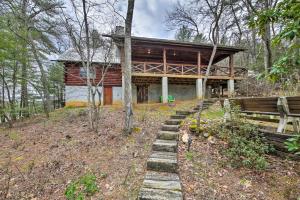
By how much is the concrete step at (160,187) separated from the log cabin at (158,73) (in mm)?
9229

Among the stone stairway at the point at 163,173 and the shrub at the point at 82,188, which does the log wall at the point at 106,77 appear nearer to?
the stone stairway at the point at 163,173

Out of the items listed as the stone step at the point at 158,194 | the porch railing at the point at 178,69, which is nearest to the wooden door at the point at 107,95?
the porch railing at the point at 178,69

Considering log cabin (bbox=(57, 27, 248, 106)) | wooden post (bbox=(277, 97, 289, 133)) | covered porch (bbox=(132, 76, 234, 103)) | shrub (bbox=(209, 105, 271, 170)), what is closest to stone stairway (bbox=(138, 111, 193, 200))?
shrub (bbox=(209, 105, 271, 170))

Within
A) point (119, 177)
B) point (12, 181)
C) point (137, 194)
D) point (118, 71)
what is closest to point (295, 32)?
point (137, 194)

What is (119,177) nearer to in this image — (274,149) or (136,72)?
(274,149)

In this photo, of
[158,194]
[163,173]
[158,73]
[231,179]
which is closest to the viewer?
[158,194]

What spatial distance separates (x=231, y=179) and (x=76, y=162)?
3.75 meters

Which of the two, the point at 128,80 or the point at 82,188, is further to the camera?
the point at 128,80

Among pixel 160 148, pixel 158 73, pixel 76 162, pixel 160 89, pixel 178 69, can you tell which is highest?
pixel 178 69

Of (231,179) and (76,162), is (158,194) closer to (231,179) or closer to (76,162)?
(231,179)

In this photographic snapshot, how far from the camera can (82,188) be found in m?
3.14

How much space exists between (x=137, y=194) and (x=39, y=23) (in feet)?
44.4

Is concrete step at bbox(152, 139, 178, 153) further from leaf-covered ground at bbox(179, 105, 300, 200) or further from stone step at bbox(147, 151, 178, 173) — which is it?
stone step at bbox(147, 151, 178, 173)

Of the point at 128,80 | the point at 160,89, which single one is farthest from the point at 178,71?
the point at 128,80
